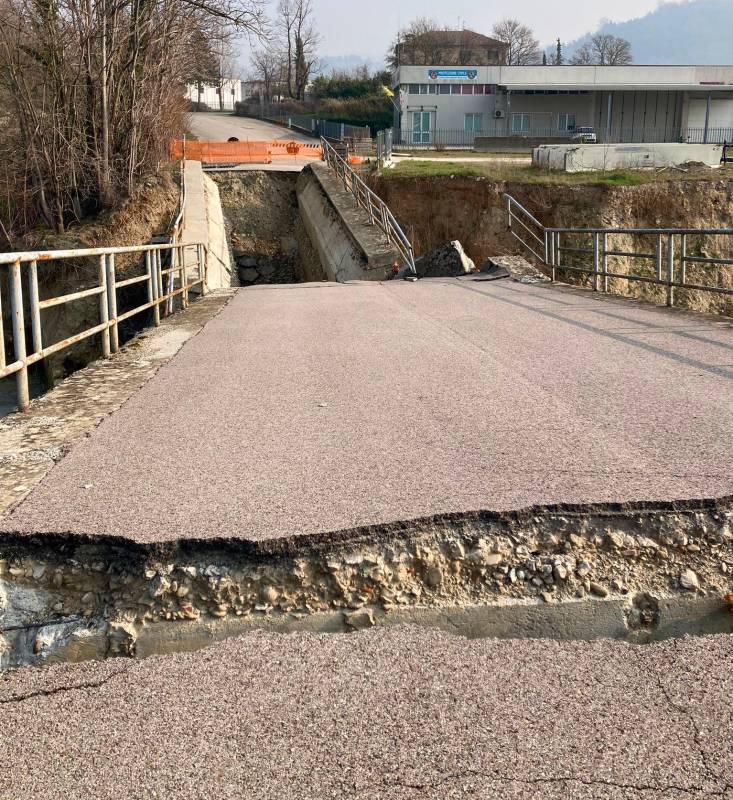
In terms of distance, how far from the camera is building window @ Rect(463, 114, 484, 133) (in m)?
57.9

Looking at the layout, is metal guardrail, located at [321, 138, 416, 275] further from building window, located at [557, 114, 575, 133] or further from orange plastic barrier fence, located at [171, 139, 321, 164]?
building window, located at [557, 114, 575, 133]

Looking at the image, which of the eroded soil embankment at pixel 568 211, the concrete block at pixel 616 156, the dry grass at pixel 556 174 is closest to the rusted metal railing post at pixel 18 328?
the eroded soil embankment at pixel 568 211

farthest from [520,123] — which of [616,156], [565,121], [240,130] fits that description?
[616,156]

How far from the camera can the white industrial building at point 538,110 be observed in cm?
5703

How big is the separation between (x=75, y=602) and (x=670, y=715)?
225 cm

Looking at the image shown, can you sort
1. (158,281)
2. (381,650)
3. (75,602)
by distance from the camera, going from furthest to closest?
(158,281) < (75,602) < (381,650)

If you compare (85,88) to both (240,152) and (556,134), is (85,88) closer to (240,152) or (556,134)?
(240,152)

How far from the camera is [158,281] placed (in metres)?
11.2

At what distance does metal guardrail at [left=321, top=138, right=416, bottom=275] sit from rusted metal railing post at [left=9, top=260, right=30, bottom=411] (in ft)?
47.6

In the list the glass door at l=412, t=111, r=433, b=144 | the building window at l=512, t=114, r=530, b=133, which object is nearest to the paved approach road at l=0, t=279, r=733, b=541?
the glass door at l=412, t=111, r=433, b=144

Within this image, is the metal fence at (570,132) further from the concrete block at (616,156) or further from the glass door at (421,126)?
the concrete block at (616,156)

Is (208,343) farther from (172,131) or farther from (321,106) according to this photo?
(321,106)

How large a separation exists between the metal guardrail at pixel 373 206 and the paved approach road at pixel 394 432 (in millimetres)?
11323

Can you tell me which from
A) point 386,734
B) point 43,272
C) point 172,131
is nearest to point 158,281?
point 386,734
